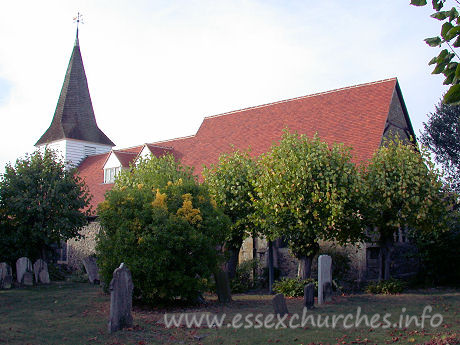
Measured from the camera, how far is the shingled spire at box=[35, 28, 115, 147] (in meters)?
38.7

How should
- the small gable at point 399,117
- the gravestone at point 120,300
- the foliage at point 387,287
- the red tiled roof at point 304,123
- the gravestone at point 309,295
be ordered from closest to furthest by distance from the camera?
the gravestone at point 120,300, the gravestone at point 309,295, the foliage at point 387,287, the red tiled roof at point 304,123, the small gable at point 399,117

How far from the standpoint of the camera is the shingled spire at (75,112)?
3872 centimetres

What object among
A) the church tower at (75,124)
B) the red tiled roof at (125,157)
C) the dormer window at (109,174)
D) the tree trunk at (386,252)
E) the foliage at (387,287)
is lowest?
the foliage at (387,287)

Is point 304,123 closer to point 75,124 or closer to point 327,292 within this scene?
point 327,292

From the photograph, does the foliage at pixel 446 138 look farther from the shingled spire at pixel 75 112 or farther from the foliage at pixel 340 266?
the shingled spire at pixel 75 112

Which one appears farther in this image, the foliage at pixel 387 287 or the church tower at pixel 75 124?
the church tower at pixel 75 124

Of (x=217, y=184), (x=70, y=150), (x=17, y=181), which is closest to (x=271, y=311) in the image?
(x=217, y=184)

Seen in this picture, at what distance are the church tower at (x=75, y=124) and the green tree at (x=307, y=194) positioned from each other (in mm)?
25023

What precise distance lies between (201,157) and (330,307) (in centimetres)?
1546

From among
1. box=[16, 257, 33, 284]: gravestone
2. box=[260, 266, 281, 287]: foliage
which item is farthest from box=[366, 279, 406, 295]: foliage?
box=[16, 257, 33, 284]: gravestone

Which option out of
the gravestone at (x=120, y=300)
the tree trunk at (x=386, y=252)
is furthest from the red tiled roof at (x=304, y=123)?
the gravestone at (x=120, y=300)

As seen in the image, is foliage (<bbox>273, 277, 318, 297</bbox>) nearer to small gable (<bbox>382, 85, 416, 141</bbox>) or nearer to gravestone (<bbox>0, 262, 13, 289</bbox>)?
gravestone (<bbox>0, 262, 13, 289</bbox>)

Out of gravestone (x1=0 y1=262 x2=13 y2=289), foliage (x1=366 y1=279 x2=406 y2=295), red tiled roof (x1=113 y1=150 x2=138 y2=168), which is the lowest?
foliage (x1=366 y1=279 x2=406 y2=295)

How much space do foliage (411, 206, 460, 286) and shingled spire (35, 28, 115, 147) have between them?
27.9m
